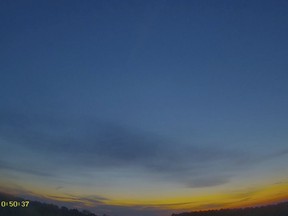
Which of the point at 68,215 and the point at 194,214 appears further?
the point at 68,215

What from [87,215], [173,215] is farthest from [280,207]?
[87,215]

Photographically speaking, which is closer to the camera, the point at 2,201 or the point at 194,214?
the point at 2,201

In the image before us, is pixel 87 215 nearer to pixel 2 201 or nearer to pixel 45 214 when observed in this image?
pixel 45 214

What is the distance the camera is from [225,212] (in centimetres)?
7994

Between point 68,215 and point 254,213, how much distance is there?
40.3 m

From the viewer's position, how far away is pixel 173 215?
83.1 metres

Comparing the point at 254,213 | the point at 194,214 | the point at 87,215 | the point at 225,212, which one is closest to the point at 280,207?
the point at 254,213

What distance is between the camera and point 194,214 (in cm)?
8031

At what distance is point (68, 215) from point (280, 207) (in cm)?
4520

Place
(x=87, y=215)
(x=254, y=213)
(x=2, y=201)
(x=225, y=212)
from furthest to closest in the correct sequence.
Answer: (x=87, y=215) < (x=225, y=212) < (x=254, y=213) < (x=2, y=201)

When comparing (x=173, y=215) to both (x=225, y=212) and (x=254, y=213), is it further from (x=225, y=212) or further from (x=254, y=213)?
(x=254, y=213)

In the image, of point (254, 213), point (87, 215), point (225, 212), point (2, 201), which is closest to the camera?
point (2, 201)

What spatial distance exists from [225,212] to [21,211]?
41542mm

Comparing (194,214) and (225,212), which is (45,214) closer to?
(194,214)
